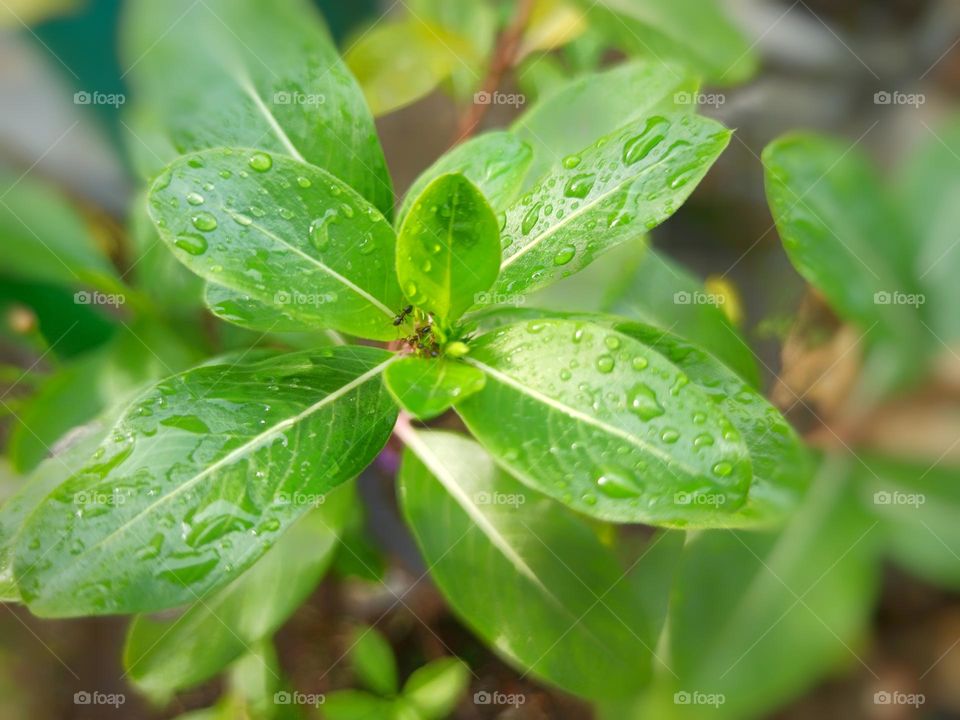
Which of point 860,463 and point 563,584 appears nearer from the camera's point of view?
point 563,584

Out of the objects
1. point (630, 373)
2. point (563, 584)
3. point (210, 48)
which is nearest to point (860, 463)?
point (563, 584)

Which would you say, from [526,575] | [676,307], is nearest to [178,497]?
[526,575]

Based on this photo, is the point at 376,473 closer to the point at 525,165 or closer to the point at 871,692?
the point at 525,165
